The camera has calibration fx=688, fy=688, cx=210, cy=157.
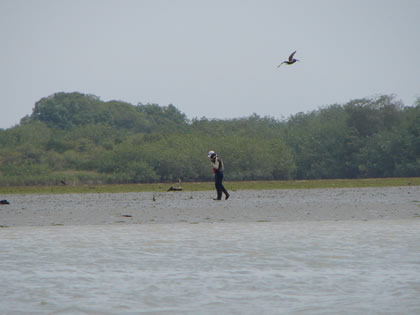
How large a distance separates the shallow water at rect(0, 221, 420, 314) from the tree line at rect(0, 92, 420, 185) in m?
39.6

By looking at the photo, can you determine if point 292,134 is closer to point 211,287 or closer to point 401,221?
point 401,221

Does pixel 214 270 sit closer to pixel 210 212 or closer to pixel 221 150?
pixel 210 212

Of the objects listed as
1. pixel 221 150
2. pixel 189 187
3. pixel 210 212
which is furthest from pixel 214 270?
pixel 221 150

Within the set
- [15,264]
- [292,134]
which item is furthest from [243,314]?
[292,134]

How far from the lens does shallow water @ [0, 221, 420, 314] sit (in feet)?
25.1

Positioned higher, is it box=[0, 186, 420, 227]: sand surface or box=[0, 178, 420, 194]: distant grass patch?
box=[0, 178, 420, 194]: distant grass patch

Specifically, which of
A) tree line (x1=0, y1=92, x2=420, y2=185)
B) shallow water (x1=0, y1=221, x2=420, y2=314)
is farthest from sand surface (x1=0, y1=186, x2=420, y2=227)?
tree line (x1=0, y1=92, x2=420, y2=185)

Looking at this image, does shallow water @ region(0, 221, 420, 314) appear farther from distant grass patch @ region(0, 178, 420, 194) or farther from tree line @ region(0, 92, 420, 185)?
tree line @ region(0, 92, 420, 185)

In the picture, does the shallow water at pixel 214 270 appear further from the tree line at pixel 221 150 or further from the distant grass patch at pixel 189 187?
the tree line at pixel 221 150

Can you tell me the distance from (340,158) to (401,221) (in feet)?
197

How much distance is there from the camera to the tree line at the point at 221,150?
59.2 metres

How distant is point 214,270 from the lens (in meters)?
9.88

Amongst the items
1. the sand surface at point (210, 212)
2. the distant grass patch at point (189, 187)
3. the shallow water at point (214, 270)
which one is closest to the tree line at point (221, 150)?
the distant grass patch at point (189, 187)

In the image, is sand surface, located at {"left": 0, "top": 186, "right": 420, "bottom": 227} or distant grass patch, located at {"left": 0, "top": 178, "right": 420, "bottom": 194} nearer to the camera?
sand surface, located at {"left": 0, "top": 186, "right": 420, "bottom": 227}
